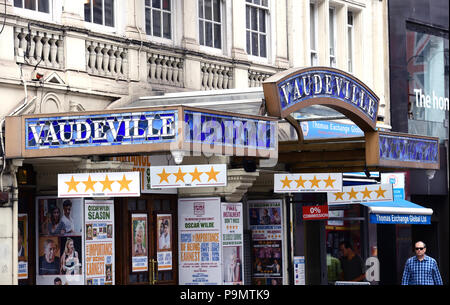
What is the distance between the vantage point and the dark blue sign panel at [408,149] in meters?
17.1

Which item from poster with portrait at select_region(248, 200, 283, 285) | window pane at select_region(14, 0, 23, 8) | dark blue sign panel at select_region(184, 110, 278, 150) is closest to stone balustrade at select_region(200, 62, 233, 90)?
poster with portrait at select_region(248, 200, 283, 285)

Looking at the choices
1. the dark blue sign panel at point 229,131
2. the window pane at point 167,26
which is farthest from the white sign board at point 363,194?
the dark blue sign panel at point 229,131

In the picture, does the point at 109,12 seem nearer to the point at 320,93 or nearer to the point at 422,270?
the point at 320,93

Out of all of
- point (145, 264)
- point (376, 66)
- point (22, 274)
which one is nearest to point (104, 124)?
point (22, 274)

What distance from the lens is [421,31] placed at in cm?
2597

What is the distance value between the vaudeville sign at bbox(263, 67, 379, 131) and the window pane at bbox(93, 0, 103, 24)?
3312 millimetres

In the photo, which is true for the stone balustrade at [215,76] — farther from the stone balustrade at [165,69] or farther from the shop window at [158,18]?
the shop window at [158,18]

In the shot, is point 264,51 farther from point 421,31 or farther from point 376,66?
point 421,31

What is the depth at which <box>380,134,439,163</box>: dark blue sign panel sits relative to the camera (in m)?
17.1

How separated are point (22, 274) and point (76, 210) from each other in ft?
4.16

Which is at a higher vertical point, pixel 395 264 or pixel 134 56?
pixel 134 56

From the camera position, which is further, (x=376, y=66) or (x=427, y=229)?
(x=427, y=229)

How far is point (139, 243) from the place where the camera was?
663 inches

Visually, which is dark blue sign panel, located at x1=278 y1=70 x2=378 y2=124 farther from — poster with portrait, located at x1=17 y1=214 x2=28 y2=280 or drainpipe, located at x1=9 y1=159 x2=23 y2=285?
poster with portrait, located at x1=17 y1=214 x2=28 y2=280
